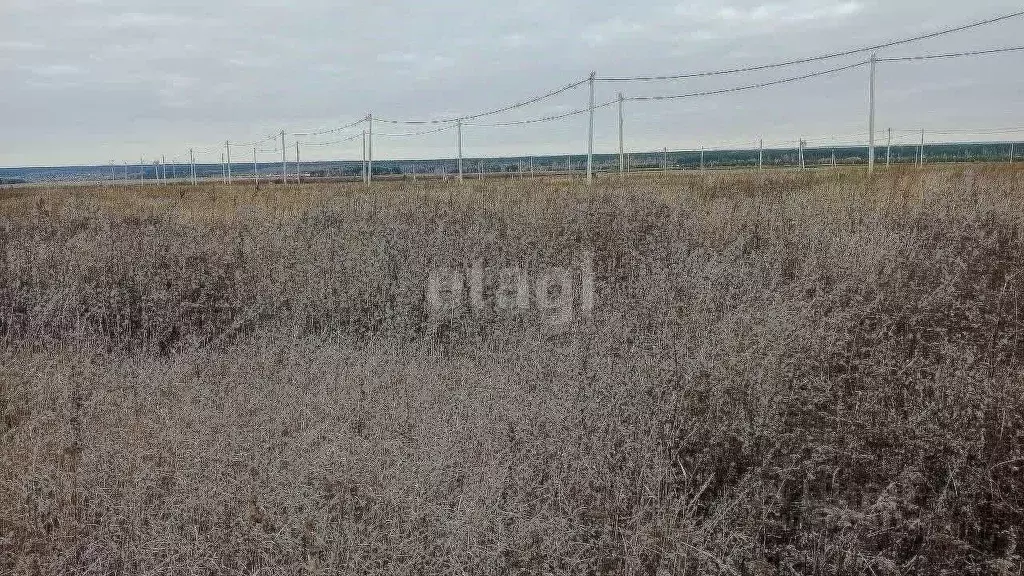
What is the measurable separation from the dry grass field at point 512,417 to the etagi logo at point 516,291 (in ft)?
0.34

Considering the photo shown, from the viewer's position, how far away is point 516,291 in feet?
19.2

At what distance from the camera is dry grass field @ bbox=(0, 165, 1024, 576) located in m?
2.59

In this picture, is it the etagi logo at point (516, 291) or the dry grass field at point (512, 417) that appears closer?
the dry grass field at point (512, 417)

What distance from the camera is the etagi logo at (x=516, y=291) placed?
544 cm

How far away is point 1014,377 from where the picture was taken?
389cm

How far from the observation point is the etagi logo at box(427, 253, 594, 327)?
5438mm

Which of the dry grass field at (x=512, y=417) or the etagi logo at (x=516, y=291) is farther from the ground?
the etagi logo at (x=516, y=291)

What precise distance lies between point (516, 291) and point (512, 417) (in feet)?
8.48

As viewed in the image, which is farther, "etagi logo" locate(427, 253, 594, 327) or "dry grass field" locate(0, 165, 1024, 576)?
"etagi logo" locate(427, 253, 594, 327)

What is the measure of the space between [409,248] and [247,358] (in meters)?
2.51

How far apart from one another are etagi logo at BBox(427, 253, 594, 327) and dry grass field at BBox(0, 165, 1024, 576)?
105mm

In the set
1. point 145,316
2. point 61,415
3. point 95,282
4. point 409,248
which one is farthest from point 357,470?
point 95,282

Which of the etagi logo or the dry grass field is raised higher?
the etagi logo

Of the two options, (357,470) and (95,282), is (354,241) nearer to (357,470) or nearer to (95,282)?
(95,282)
